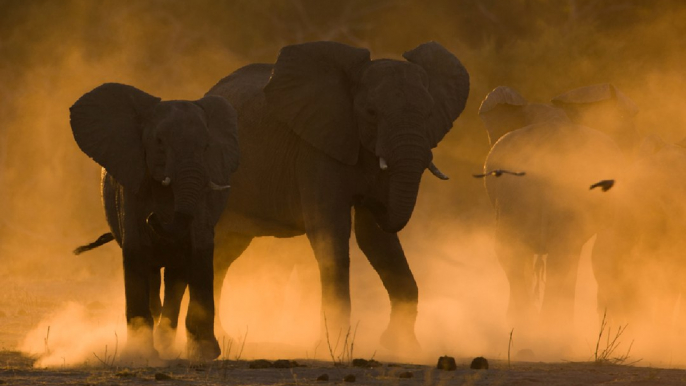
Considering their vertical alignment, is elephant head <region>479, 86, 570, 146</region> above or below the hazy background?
below

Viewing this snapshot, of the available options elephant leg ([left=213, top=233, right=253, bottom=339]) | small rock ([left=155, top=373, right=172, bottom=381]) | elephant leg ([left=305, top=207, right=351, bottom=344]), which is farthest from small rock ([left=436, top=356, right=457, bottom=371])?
elephant leg ([left=213, top=233, right=253, bottom=339])

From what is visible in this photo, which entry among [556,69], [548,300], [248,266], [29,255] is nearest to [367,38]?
[556,69]

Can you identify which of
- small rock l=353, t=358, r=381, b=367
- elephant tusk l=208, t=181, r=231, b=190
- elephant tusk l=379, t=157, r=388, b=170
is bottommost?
small rock l=353, t=358, r=381, b=367

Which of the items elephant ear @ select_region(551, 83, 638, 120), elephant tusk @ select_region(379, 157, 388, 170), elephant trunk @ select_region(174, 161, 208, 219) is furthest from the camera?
elephant ear @ select_region(551, 83, 638, 120)

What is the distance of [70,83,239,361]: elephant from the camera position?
32.2 ft

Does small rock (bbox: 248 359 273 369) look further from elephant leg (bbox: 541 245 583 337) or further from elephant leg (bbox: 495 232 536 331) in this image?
elephant leg (bbox: 495 232 536 331)

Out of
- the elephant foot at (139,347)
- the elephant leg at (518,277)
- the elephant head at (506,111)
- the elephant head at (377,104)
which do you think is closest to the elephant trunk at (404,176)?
the elephant head at (377,104)

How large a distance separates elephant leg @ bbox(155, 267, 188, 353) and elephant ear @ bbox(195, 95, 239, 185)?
0.68 meters

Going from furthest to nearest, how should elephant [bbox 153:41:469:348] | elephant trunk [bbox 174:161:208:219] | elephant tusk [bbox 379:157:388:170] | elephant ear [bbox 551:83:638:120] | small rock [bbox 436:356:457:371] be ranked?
1. elephant ear [bbox 551:83:638:120]
2. elephant [bbox 153:41:469:348]
3. elephant tusk [bbox 379:157:388:170]
4. elephant trunk [bbox 174:161:208:219]
5. small rock [bbox 436:356:457:371]

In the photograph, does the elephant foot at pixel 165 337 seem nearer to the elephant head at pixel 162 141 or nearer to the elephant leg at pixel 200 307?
the elephant leg at pixel 200 307

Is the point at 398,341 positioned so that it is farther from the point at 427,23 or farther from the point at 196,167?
the point at 427,23

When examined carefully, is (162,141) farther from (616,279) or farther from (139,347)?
(616,279)

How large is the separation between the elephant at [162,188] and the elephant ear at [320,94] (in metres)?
0.93

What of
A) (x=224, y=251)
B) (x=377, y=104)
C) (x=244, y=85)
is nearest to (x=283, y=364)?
(x=377, y=104)
